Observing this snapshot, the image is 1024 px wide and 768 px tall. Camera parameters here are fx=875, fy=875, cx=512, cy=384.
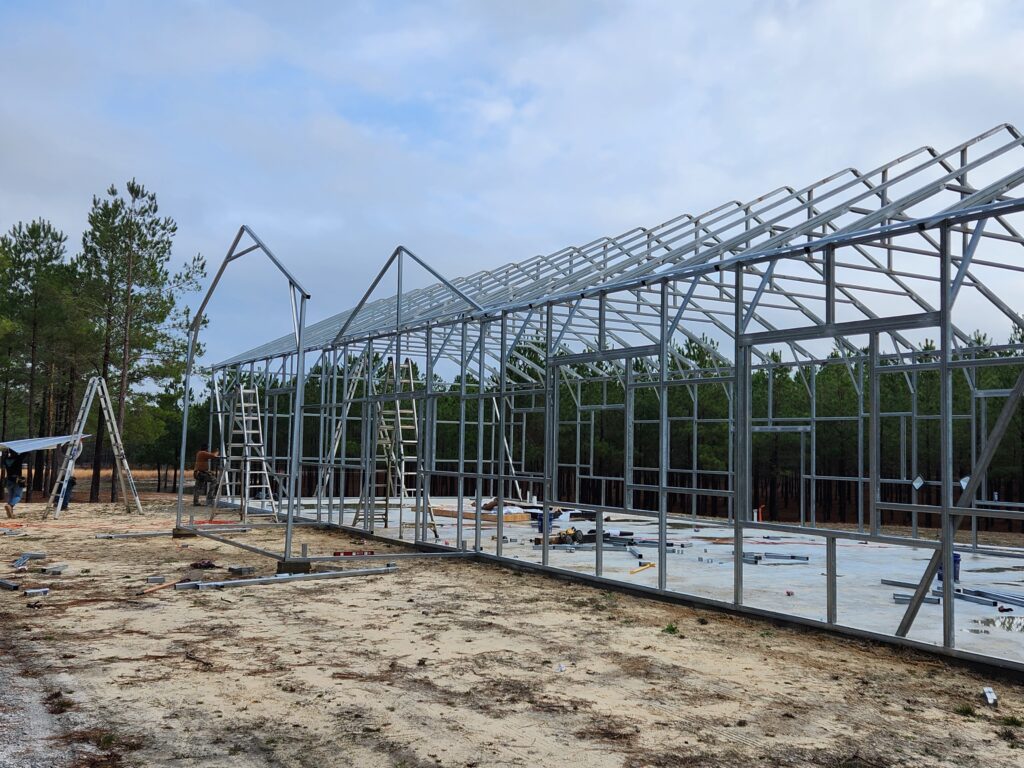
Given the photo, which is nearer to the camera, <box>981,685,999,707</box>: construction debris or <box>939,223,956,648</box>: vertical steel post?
<box>981,685,999,707</box>: construction debris

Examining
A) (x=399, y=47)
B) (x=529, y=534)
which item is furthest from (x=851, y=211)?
(x=529, y=534)

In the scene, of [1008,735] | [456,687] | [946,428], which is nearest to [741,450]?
[946,428]

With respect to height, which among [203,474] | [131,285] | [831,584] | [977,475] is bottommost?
[831,584]

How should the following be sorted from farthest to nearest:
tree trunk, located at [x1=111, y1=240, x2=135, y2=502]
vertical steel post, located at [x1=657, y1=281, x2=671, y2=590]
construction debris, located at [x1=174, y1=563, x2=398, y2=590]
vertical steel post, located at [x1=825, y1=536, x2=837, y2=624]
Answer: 1. tree trunk, located at [x1=111, y1=240, x2=135, y2=502]
2. construction debris, located at [x1=174, y1=563, x2=398, y2=590]
3. vertical steel post, located at [x1=657, y1=281, x2=671, y2=590]
4. vertical steel post, located at [x1=825, y1=536, x2=837, y2=624]

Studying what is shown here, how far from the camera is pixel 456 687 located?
5832mm

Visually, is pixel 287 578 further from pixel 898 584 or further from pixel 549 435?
pixel 898 584

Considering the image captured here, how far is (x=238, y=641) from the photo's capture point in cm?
712

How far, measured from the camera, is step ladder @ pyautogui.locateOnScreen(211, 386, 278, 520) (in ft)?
54.7

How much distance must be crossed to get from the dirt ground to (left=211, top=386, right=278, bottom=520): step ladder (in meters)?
7.39

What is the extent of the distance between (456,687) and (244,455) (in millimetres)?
11877

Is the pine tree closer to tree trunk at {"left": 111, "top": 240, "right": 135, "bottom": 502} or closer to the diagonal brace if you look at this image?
tree trunk at {"left": 111, "top": 240, "right": 135, "bottom": 502}

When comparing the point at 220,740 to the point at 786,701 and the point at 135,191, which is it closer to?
the point at 786,701

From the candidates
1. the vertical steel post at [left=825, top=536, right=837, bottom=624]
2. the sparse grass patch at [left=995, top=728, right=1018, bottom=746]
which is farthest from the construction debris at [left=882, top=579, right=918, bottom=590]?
the sparse grass patch at [left=995, top=728, right=1018, bottom=746]

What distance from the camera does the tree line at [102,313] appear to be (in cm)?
2492
